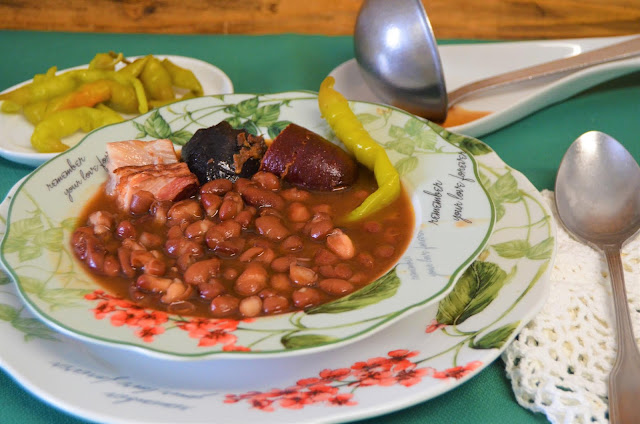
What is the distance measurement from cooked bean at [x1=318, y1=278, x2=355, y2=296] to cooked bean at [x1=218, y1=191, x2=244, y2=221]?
58 centimetres

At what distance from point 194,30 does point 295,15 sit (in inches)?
30.0

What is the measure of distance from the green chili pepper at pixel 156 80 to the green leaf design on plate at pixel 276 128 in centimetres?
97

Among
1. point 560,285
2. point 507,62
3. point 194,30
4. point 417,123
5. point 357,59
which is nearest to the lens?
point 560,285

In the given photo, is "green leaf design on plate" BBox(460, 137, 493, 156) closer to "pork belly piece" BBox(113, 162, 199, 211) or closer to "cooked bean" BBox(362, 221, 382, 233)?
"cooked bean" BBox(362, 221, 382, 233)

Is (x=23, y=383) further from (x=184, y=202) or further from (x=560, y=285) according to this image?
(x=560, y=285)

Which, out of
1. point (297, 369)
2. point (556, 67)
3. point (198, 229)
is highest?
point (556, 67)

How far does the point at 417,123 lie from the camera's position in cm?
312

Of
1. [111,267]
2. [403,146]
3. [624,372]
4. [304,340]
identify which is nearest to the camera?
[304,340]

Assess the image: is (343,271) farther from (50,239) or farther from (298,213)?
(50,239)

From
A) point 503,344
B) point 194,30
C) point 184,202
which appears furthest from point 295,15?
point 503,344

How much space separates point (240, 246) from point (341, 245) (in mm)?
367

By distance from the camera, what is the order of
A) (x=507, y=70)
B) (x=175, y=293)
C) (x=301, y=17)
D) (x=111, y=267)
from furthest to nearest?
(x=301, y=17)
(x=507, y=70)
(x=111, y=267)
(x=175, y=293)

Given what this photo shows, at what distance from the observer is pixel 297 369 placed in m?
2.11

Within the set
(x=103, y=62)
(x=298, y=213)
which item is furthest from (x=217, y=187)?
(x=103, y=62)
